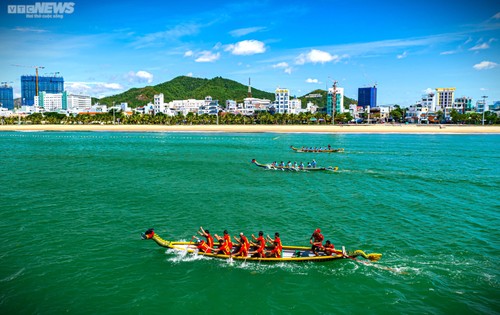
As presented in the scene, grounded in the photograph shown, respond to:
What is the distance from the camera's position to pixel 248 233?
77.5 ft

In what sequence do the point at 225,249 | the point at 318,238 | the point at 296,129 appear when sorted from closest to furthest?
the point at 225,249 < the point at 318,238 < the point at 296,129

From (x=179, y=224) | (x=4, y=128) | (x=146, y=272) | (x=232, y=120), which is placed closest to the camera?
(x=146, y=272)

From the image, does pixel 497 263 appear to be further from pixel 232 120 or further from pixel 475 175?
pixel 232 120

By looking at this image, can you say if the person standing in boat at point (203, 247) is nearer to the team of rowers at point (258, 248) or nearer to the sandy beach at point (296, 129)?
the team of rowers at point (258, 248)

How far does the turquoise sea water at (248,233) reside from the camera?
16047mm

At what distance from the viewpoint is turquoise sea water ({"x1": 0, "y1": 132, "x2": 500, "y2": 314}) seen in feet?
52.6

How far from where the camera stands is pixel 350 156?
65125mm

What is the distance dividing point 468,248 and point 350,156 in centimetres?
4408

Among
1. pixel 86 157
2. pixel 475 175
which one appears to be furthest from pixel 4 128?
pixel 475 175

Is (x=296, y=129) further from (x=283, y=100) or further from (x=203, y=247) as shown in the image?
(x=203, y=247)

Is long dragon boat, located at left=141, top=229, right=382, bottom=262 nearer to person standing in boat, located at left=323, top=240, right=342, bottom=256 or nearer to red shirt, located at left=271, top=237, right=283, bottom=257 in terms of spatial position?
person standing in boat, located at left=323, top=240, right=342, bottom=256

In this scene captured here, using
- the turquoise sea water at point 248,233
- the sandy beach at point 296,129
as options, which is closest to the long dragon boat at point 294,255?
the turquoise sea water at point 248,233

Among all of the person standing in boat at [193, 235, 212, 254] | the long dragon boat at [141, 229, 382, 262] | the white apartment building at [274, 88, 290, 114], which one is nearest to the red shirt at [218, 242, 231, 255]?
the long dragon boat at [141, 229, 382, 262]

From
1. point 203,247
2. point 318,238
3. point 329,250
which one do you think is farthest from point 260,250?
point 329,250
